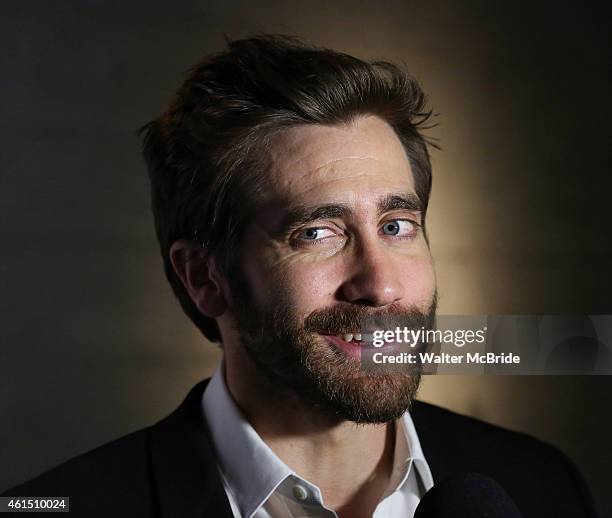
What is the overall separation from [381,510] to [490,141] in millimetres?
643

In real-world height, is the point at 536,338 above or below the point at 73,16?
below

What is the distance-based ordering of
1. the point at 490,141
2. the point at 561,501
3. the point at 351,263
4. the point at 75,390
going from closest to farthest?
the point at 351,263 → the point at 561,501 → the point at 75,390 → the point at 490,141

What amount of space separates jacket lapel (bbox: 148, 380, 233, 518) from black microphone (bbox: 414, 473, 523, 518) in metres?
0.26

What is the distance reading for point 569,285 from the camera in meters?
1.43

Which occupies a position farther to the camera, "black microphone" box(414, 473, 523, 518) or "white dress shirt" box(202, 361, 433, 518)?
"white dress shirt" box(202, 361, 433, 518)

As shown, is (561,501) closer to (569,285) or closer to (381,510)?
(381,510)

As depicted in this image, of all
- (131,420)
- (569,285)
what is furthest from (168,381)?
(569,285)

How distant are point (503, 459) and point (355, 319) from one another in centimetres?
35

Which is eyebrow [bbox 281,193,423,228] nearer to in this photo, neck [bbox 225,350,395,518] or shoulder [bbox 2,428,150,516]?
neck [bbox 225,350,395,518]

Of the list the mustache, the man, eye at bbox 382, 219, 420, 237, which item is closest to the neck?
the man

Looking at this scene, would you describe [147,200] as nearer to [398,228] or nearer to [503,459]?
[398,228]

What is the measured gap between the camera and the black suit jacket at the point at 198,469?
103 cm

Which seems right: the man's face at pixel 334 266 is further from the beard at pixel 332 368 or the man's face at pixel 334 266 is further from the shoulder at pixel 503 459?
the shoulder at pixel 503 459

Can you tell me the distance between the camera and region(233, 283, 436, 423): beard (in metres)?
1.01
